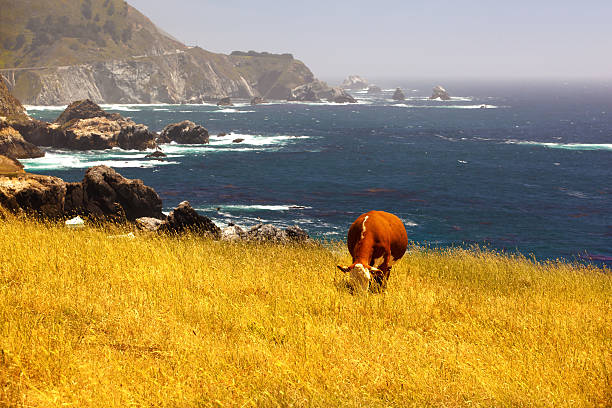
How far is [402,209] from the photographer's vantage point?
5066 cm

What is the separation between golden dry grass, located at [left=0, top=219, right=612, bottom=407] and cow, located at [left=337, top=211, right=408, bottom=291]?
41cm

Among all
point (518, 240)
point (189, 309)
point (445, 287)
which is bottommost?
point (518, 240)

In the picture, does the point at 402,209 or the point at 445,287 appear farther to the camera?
the point at 402,209

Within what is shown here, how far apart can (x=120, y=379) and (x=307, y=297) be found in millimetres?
3934

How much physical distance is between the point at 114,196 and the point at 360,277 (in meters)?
28.4

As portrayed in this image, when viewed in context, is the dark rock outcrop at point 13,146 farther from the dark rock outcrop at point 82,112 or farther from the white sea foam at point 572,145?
the white sea foam at point 572,145

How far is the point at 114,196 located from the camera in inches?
1326

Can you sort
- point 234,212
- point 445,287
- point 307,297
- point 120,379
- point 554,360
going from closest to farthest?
point 120,379 < point 554,360 < point 307,297 < point 445,287 < point 234,212

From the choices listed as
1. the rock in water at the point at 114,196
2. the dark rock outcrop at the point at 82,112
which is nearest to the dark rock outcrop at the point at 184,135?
the dark rock outcrop at the point at 82,112

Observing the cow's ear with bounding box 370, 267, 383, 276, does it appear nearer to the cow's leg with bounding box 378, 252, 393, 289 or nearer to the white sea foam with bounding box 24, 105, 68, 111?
the cow's leg with bounding box 378, 252, 393, 289

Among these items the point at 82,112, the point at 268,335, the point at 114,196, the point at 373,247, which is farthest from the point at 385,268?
the point at 82,112

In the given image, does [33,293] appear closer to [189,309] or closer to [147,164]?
[189,309]

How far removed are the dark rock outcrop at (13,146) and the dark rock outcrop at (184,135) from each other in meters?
25.3

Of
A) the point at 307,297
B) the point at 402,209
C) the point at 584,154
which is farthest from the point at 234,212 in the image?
the point at 584,154
